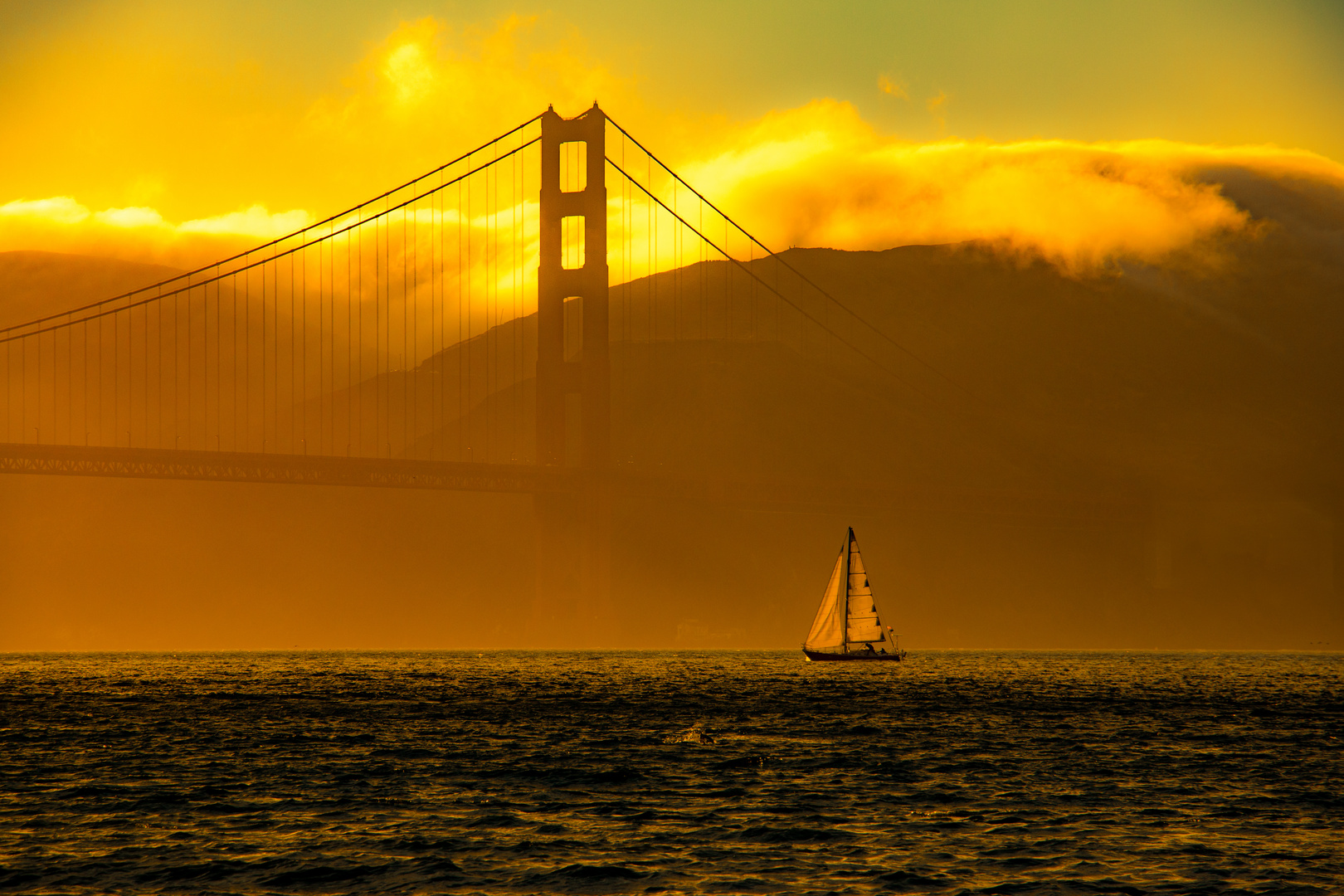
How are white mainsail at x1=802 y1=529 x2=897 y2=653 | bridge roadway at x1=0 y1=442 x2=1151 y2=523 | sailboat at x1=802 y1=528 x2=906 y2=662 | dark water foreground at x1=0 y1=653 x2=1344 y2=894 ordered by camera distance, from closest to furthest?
dark water foreground at x1=0 y1=653 x2=1344 y2=894, white mainsail at x1=802 y1=529 x2=897 y2=653, sailboat at x1=802 y1=528 x2=906 y2=662, bridge roadway at x1=0 y1=442 x2=1151 y2=523

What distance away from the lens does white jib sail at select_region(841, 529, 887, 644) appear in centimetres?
8069

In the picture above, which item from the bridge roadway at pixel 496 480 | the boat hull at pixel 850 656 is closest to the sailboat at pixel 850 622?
the boat hull at pixel 850 656

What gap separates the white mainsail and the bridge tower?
66.2 ft

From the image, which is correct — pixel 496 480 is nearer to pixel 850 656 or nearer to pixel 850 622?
pixel 850 622

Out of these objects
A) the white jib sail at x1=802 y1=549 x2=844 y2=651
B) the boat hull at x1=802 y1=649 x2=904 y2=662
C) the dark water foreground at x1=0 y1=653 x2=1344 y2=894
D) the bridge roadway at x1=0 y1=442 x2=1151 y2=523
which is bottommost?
the dark water foreground at x1=0 y1=653 x2=1344 y2=894

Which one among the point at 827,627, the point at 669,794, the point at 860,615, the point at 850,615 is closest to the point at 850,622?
the point at 850,615

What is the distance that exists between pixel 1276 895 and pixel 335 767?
20560 millimetres

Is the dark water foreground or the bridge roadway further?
the bridge roadway

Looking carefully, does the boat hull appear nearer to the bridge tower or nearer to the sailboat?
the sailboat

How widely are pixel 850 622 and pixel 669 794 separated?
54.1m

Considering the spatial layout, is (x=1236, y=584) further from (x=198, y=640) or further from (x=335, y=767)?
(x=335, y=767)

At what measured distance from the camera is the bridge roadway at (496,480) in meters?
84.0

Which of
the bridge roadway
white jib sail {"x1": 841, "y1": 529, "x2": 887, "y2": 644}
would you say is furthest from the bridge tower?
white jib sail {"x1": 841, "y1": 529, "x2": 887, "y2": 644}

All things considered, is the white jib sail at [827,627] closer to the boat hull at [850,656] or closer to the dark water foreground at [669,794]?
the boat hull at [850,656]
